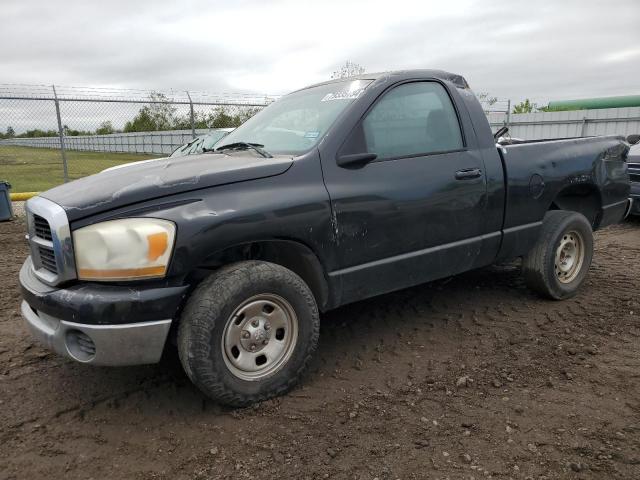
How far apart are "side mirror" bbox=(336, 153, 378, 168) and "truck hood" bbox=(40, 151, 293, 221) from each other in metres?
0.32

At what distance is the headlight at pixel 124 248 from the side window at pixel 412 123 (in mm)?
1463

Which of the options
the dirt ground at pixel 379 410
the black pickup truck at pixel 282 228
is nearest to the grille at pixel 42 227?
→ the black pickup truck at pixel 282 228

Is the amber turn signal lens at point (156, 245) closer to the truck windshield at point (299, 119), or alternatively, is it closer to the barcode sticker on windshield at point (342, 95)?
the truck windshield at point (299, 119)

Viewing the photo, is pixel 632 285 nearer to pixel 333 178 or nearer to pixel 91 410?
pixel 333 178

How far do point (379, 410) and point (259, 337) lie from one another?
0.77m

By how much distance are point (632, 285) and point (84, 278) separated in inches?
187

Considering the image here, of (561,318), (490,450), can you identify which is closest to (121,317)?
(490,450)

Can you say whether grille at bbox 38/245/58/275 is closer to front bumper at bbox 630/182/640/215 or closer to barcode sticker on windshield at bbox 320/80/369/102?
barcode sticker on windshield at bbox 320/80/369/102

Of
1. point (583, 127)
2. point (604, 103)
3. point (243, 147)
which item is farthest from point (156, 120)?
point (604, 103)

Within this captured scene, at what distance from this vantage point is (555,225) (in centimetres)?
434

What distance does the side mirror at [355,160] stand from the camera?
3141 mm

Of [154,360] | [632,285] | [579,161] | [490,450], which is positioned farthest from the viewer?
[632,285]

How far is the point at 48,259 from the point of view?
278cm

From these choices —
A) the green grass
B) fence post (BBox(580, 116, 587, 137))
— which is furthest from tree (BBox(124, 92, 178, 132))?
fence post (BBox(580, 116, 587, 137))
